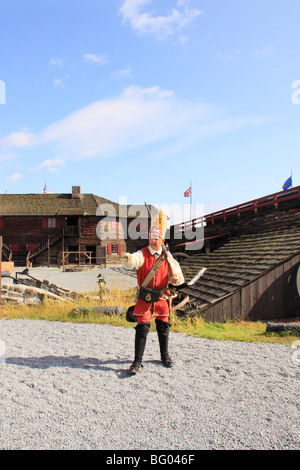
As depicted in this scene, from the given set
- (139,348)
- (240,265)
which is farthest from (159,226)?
(240,265)

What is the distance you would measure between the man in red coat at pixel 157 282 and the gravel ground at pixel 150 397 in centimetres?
44

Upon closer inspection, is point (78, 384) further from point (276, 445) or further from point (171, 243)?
point (171, 243)

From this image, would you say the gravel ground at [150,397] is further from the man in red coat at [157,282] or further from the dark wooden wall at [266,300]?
the dark wooden wall at [266,300]

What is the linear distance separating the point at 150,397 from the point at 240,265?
5314 mm

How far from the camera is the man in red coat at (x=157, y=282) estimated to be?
4203 millimetres

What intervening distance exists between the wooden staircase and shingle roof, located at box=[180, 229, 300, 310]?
69.9ft

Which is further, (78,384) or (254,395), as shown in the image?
(78,384)

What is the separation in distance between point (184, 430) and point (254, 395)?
1003 millimetres

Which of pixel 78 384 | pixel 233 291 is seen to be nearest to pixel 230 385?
pixel 78 384

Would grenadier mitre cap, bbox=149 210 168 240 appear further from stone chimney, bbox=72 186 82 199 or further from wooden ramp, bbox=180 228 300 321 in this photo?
stone chimney, bbox=72 186 82 199

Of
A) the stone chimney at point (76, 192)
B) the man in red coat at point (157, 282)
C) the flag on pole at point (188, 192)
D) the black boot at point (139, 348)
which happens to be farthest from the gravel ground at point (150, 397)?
the stone chimney at point (76, 192)

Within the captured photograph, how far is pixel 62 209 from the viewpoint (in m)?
30.8

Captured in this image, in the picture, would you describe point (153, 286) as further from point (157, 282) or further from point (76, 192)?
point (76, 192)
